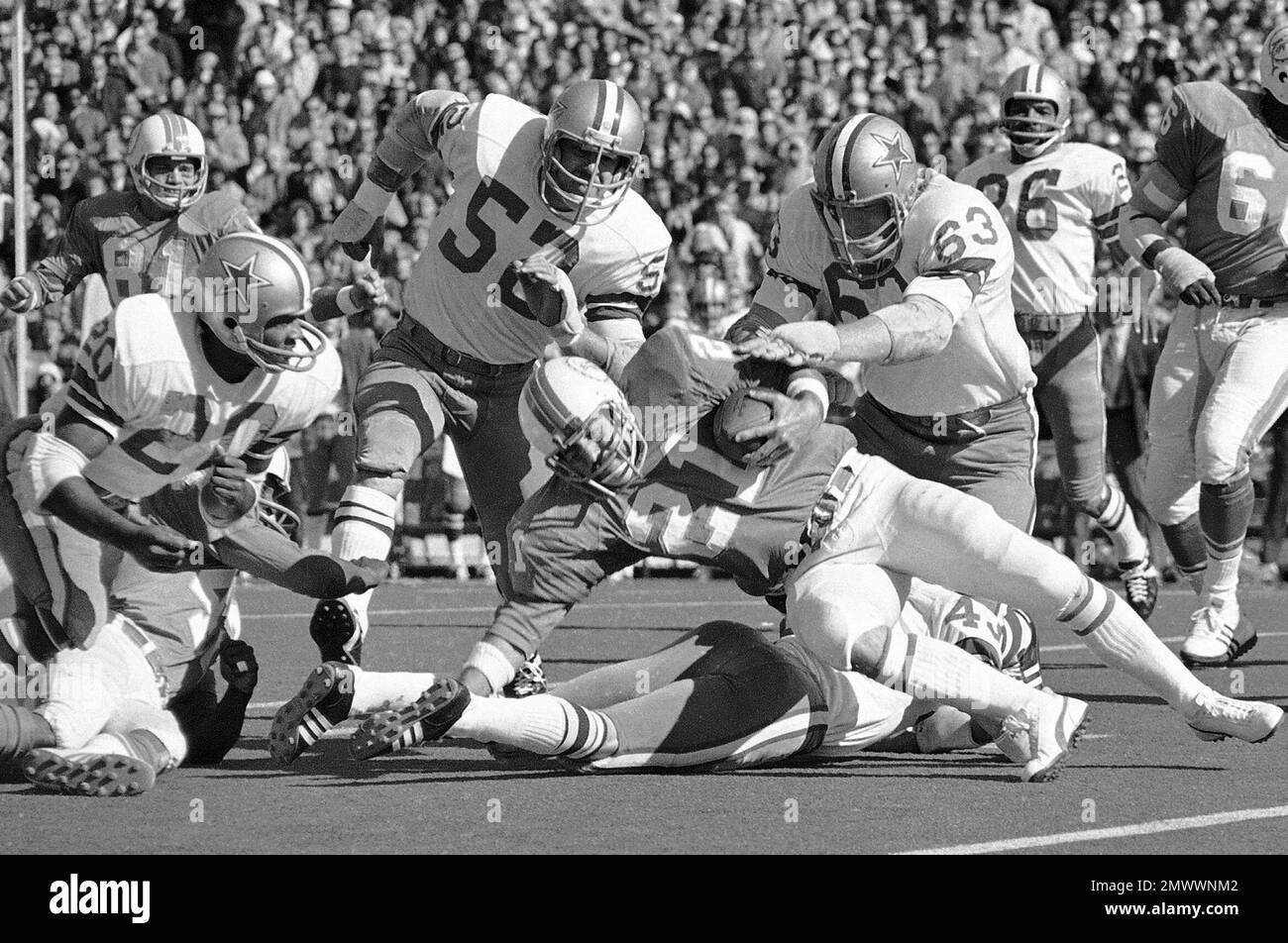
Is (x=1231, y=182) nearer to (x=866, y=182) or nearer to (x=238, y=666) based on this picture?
(x=866, y=182)

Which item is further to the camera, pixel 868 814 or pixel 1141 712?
pixel 1141 712

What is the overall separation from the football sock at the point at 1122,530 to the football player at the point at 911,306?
1909 mm

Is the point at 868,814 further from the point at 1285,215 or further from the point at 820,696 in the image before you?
the point at 1285,215

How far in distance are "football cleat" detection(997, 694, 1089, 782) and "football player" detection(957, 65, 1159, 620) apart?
2.99 metres

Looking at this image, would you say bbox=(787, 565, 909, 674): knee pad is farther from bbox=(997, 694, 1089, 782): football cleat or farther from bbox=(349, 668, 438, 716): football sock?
bbox=(349, 668, 438, 716): football sock

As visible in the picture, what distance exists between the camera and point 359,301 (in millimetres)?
6145

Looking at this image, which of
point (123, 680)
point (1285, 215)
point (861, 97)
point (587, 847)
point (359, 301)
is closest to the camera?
point (587, 847)

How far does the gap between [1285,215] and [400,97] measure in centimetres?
838

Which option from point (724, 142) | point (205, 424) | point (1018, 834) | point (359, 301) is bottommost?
point (1018, 834)

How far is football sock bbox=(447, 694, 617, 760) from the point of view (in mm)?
4797

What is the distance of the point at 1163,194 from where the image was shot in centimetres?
767

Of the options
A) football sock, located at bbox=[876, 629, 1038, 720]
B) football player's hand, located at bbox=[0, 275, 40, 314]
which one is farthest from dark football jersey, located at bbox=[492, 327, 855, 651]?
football player's hand, located at bbox=[0, 275, 40, 314]

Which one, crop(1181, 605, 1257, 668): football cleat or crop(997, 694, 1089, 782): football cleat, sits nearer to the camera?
crop(997, 694, 1089, 782): football cleat
